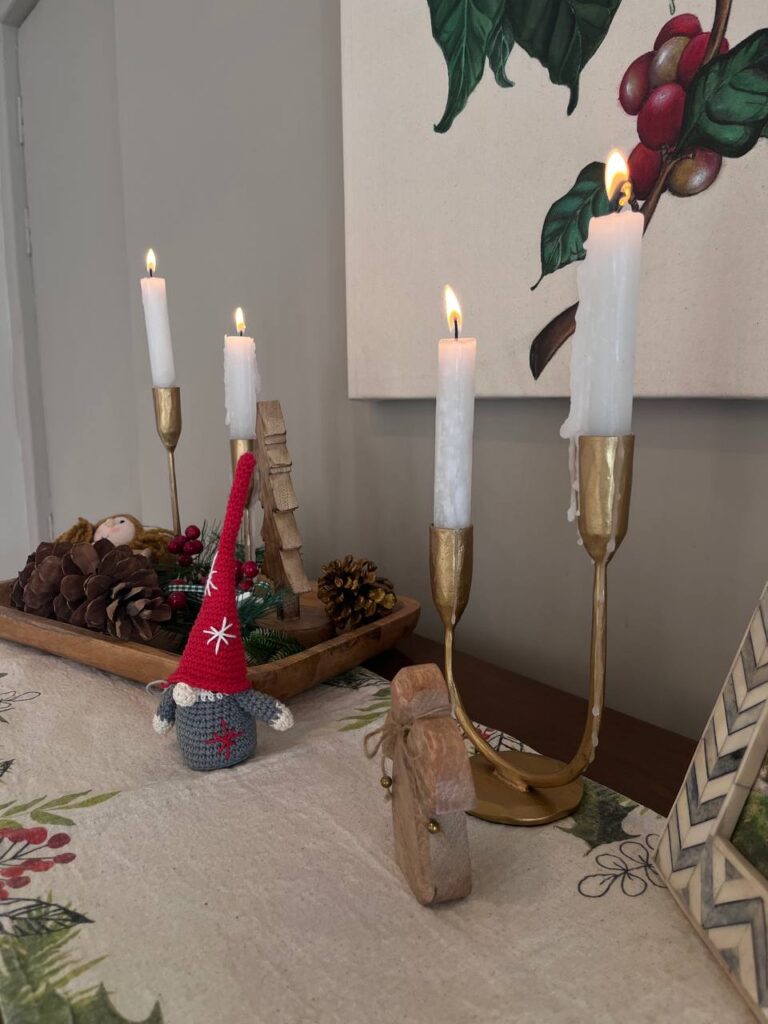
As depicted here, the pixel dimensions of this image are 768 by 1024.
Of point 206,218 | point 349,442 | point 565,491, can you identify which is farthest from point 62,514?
point 565,491

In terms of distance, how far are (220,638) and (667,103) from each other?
18.8 inches

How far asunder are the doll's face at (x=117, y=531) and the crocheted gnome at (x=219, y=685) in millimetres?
342

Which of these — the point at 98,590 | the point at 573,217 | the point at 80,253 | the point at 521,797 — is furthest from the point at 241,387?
the point at 80,253

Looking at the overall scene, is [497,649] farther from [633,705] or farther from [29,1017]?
[29,1017]

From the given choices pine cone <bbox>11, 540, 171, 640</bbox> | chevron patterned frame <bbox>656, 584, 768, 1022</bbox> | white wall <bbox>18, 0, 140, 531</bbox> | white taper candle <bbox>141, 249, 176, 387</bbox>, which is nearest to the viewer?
chevron patterned frame <bbox>656, 584, 768, 1022</bbox>

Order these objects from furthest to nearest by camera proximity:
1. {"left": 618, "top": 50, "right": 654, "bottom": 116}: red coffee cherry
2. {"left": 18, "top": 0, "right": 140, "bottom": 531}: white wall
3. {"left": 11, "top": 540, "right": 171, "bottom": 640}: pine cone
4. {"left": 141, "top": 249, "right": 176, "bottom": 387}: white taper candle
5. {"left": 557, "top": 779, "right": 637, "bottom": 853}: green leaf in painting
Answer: {"left": 18, "top": 0, "right": 140, "bottom": 531}: white wall
{"left": 141, "top": 249, "right": 176, "bottom": 387}: white taper candle
{"left": 11, "top": 540, "right": 171, "bottom": 640}: pine cone
{"left": 618, "top": 50, "right": 654, "bottom": 116}: red coffee cherry
{"left": 557, "top": 779, "right": 637, "bottom": 853}: green leaf in painting

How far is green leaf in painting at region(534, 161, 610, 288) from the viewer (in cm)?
55

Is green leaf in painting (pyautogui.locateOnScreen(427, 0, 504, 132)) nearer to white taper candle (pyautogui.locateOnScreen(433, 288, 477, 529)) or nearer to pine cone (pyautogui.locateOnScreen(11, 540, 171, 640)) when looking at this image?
white taper candle (pyautogui.locateOnScreen(433, 288, 477, 529))

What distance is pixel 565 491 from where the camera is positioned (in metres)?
0.63

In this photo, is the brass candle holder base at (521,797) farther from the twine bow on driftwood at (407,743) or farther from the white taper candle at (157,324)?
the white taper candle at (157,324)

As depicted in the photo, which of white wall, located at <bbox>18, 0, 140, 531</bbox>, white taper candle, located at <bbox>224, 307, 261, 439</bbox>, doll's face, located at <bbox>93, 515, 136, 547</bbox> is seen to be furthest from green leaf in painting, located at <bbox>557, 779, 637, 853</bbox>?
white wall, located at <bbox>18, 0, 140, 531</bbox>

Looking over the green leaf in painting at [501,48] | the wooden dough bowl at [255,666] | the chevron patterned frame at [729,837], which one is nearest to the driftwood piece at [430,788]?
the chevron patterned frame at [729,837]

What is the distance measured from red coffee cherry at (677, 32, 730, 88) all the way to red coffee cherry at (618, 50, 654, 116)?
25mm

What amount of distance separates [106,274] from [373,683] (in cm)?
111
